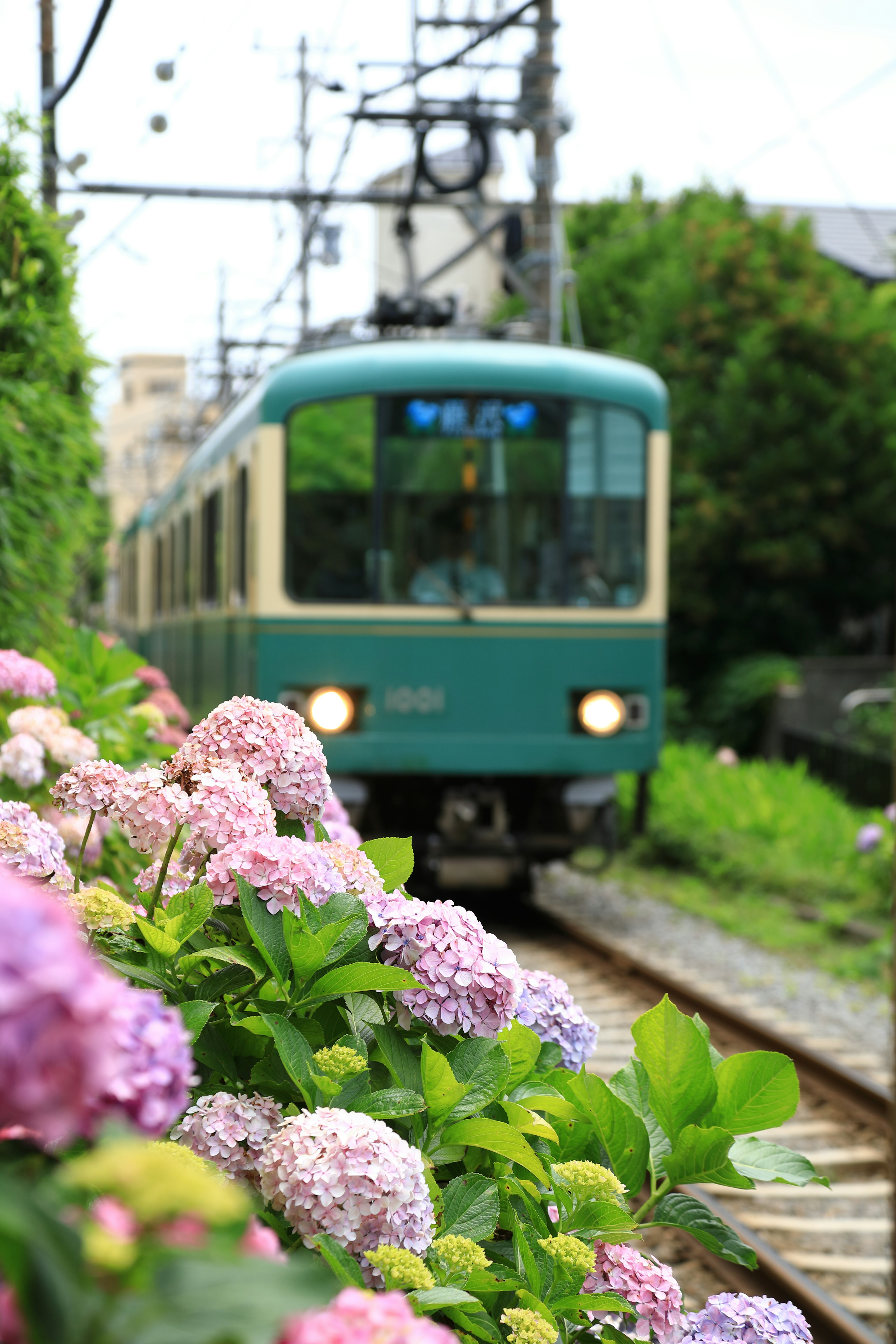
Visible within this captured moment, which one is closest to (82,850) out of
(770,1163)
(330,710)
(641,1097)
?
(641,1097)

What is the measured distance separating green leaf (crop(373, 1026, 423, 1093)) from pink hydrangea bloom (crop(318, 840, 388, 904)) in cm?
14

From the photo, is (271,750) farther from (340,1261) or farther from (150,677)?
(150,677)

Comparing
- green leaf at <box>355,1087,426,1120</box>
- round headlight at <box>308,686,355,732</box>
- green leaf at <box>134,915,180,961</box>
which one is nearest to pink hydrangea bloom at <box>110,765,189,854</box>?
green leaf at <box>134,915,180,961</box>

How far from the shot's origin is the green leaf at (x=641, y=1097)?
1.49 meters

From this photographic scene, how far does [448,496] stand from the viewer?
774 centimetres

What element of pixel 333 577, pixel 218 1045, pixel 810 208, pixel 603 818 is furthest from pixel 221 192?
pixel 810 208

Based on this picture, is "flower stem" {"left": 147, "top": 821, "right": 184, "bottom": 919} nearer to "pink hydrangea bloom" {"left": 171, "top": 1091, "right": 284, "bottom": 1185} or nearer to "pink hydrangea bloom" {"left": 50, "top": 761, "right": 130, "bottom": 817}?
"pink hydrangea bloom" {"left": 50, "top": 761, "right": 130, "bottom": 817}

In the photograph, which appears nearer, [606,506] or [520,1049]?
[520,1049]

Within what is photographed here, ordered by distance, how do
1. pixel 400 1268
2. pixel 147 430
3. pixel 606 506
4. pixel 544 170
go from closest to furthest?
1. pixel 400 1268
2. pixel 606 506
3. pixel 544 170
4. pixel 147 430

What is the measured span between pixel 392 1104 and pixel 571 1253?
199mm

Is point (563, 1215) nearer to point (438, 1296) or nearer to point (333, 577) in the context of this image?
point (438, 1296)

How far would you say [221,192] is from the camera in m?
11.5

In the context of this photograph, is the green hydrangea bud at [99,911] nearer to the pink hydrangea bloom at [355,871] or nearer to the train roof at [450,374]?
the pink hydrangea bloom at [355,871]

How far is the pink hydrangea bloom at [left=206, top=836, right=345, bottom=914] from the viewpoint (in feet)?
4.49
